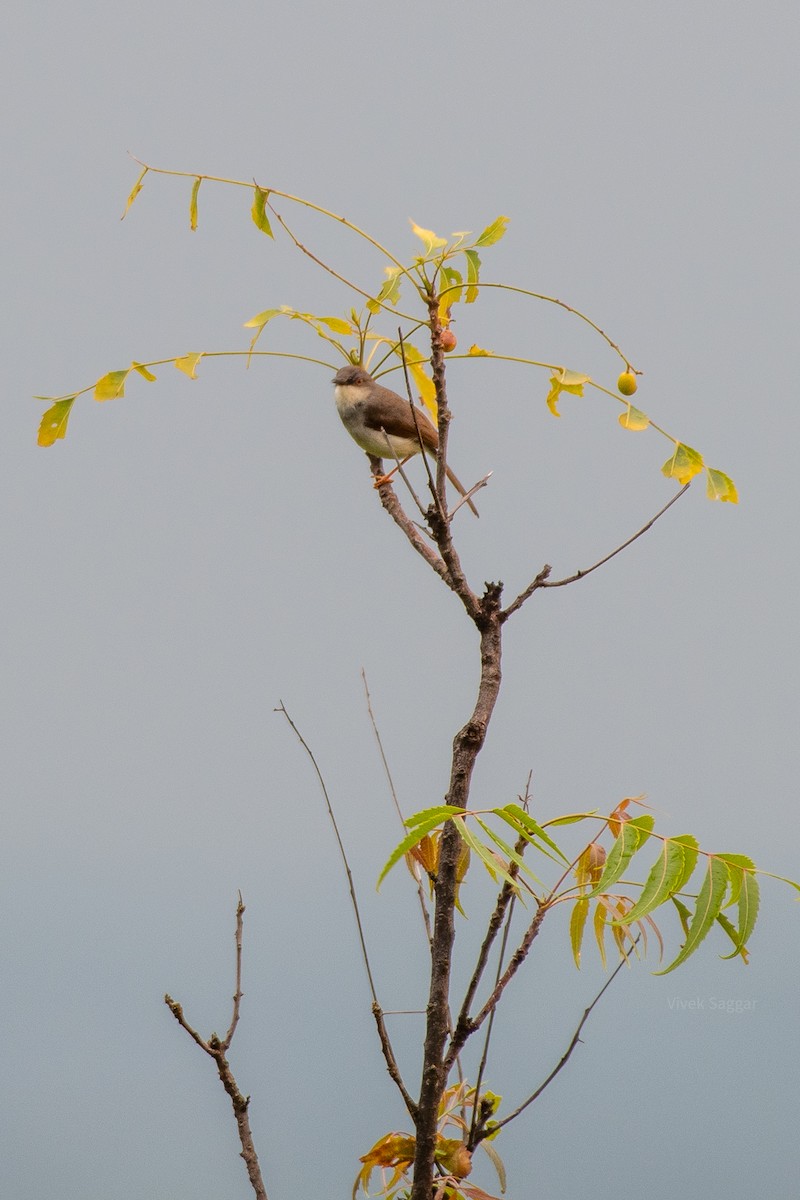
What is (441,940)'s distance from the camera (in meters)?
1.14

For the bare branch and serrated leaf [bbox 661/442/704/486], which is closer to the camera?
the bare branch

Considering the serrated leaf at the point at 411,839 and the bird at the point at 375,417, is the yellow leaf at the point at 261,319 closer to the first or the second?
the bird at the point at 375,417

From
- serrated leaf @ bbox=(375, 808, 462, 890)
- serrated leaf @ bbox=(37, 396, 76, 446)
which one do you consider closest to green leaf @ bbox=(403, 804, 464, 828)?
serrated leaf @ bbox=(375, 808, 462, 890)

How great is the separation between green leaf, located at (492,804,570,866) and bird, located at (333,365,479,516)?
0.71 m

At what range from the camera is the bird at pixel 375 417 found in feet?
5.67

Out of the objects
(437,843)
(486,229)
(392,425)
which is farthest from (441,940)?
(392,425)

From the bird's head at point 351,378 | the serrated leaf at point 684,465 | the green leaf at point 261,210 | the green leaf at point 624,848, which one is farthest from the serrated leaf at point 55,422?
the green leaf at point 624,848

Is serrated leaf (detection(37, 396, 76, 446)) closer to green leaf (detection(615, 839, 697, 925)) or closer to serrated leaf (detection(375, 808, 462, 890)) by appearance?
serrated leaf (detection(375, 808, 462, 890))

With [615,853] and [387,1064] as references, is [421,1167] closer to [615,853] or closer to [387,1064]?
[387,1064]

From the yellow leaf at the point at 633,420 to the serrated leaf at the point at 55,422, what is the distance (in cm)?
64

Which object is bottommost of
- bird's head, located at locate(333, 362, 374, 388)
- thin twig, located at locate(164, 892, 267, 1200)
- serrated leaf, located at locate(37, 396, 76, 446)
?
thin twig, located at locate(164, 892, 267, 1200)

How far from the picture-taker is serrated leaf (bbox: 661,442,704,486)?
1.28 m

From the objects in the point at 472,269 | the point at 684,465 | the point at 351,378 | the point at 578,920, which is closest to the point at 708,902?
the point at 578,920

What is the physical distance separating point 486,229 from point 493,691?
502 millimetres
